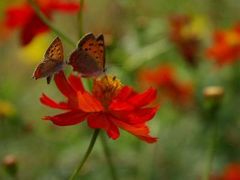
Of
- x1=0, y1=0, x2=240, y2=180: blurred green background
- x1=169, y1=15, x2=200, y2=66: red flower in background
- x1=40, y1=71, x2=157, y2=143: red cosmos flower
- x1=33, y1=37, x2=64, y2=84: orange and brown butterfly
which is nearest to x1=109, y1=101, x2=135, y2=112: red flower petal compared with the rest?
x1=40, y1=71, x2=157, y2=143: red cosmos flower

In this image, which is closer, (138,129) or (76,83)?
(138,129)

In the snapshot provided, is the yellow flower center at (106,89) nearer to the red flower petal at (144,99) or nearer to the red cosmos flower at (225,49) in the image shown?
the red flower petal at (144,99)

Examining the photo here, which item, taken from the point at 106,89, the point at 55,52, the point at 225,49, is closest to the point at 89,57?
the point at 55,52

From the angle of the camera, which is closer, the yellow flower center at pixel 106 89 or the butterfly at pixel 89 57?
the butterfly at pixel 89 57

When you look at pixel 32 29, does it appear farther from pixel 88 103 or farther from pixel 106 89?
pixel 88 103

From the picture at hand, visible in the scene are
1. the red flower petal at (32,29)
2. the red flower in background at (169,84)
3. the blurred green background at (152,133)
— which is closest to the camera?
the red flower petal at (32,29)

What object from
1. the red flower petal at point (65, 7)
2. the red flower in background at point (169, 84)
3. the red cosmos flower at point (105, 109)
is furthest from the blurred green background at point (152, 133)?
the red cosmos flower at point (105, 109)

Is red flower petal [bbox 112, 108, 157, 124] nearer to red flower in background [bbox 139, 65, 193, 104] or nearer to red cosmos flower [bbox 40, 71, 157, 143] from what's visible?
red cosmos flower [bbox 40, 71, 157, 143]

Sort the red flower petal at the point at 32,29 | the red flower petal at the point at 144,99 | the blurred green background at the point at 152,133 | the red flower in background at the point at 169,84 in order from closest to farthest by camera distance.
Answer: the red flower petal at the point at 144,99 → the red flower petal at the point at 32,29 → the blurred green background at the point at 152,133 → the red flower in background at the point at 169,84
